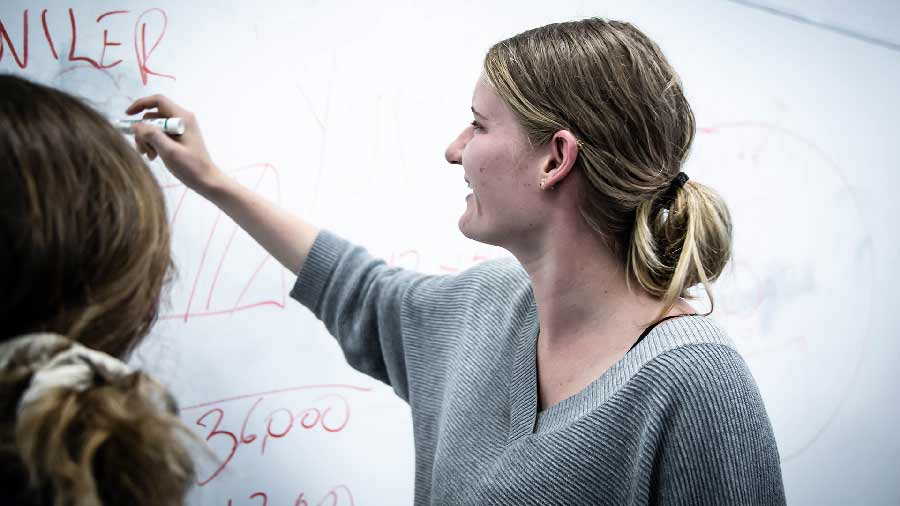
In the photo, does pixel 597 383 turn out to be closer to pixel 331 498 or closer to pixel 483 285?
pixel 483 285

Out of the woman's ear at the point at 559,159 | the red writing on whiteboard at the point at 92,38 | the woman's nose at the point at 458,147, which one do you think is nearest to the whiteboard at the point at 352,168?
the red writing on whiteboard at the point at 92,38

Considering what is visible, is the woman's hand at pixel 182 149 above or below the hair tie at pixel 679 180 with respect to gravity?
below

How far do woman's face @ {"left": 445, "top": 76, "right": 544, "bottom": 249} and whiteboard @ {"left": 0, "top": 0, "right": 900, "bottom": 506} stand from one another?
19cm

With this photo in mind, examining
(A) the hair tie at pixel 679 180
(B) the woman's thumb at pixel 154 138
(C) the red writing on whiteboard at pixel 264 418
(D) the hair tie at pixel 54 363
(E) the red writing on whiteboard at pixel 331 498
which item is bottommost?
(E) the red writing on whiteboard at pixel 331 498

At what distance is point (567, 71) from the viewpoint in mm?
625

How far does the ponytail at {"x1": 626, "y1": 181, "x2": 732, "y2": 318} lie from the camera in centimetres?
65

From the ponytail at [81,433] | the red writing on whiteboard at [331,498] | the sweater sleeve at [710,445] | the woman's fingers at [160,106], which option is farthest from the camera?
the red writing on whiteboard at [331,498]

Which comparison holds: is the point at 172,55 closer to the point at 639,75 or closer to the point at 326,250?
the point at 326,250

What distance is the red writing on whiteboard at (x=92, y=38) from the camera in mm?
646

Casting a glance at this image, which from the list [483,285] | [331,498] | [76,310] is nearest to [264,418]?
[331,498]

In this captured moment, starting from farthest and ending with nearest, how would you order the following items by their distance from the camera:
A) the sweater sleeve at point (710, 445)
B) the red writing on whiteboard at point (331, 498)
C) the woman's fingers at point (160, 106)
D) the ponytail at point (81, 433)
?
the red writing on whiteboard at point (331, 498) → the woman's fingers at point (160, 106) → the sweater sleeve at point (710, 445) → the ponytail at point (81, 433)

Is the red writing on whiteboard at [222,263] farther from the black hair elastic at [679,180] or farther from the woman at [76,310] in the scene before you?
the black hair elastic at [679,180]

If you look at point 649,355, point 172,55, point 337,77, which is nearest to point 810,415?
point 649,355

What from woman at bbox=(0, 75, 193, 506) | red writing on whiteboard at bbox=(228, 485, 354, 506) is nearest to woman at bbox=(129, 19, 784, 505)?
A: red writing on whiteboard at bbox=(228, 485, 354, 506)
